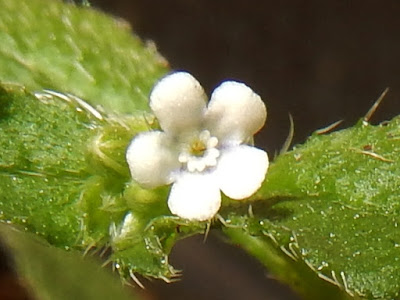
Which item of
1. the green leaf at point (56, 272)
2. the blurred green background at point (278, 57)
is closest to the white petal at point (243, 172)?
the green leaf at point (56, 272)

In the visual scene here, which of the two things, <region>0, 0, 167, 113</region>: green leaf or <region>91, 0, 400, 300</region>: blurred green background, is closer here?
<region>0, 0, 167, 113</region>: green leaf

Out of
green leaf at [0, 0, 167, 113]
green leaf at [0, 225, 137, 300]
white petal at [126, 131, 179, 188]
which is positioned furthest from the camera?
green leaf at [0, 225, 137, 300]

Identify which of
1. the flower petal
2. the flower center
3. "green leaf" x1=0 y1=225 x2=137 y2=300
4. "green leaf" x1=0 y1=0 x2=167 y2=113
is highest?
the flower petal

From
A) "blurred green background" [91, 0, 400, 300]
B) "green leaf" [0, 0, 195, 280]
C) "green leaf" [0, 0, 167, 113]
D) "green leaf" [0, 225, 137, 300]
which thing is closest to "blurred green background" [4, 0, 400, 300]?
"blurred green background" [91, 0, 400, 300]

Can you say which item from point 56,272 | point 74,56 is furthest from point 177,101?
point 56,272

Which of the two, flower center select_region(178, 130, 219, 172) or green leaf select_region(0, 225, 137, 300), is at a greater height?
flower center select_region(178, 130, 219, 172)

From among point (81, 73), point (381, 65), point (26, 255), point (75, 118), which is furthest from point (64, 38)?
point (381, 65)

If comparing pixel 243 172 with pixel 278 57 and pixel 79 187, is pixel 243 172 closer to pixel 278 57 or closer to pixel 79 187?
pixel 79 187

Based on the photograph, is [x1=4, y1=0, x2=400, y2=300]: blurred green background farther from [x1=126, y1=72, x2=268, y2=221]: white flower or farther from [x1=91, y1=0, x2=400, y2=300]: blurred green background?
[x1=126, y1=72, x2=268, y2=221]: white flower
